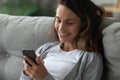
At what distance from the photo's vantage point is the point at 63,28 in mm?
1297

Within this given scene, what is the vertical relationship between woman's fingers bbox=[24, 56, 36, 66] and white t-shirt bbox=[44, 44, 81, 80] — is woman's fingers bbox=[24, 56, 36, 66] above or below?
above

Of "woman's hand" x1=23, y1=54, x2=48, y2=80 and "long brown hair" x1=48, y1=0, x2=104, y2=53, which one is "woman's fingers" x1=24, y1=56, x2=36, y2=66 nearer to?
"woman's hand" x1=23, y1=54, x2=48, y2=80

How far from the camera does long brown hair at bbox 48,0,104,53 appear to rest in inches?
50.5

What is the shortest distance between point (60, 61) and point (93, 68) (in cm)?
21

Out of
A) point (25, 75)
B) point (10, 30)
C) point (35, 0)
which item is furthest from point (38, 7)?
point (25, 75)

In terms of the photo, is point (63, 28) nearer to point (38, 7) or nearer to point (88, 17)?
point (88, 17)

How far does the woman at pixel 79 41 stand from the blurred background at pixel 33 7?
6.43ft

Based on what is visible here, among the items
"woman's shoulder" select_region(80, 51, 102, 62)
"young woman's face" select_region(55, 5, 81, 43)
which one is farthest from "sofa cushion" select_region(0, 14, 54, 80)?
"woman's shoulder" select_region(80, 51, 102, 62)

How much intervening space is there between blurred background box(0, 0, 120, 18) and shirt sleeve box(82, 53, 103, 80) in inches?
79.8

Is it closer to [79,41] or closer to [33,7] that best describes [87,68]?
[79,41]

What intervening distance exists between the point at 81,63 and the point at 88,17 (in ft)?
0.76

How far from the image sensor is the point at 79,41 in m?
1.33

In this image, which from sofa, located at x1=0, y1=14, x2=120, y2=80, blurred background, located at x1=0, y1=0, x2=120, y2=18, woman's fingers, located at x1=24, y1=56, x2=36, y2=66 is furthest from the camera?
blurred background, located at x1=0, y1=0, x2=120, y2=18

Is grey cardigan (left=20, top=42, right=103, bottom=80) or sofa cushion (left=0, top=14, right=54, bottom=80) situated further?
sofa cushion (left=0, top=14, right=54, bottom=80)
